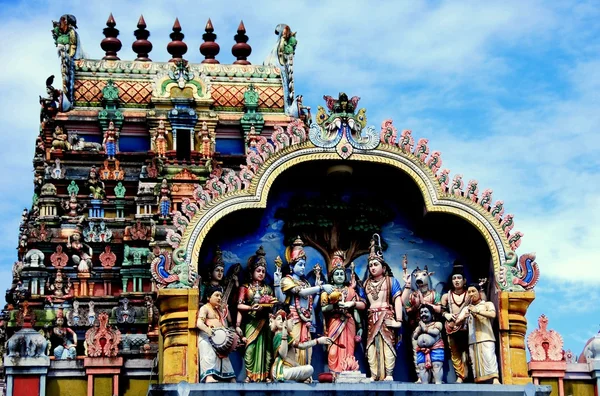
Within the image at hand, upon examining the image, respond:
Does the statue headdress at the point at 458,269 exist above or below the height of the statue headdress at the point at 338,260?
below

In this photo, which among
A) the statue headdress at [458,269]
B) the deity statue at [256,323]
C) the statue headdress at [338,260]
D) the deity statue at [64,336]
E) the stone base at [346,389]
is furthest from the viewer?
the deity statue at [64,336]

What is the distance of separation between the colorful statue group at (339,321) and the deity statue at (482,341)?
0.02 meters

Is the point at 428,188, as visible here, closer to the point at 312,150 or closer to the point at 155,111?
the point at 312,150

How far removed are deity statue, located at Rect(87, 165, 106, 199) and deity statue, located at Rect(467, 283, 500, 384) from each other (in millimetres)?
18649

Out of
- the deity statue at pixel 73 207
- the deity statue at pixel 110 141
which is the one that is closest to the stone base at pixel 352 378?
the deity statue at pixel 73 207

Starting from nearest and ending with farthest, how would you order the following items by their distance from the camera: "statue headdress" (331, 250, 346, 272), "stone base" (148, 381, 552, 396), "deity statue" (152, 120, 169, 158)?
"stone base" (148, 381, 552, 396) < "statue headdress" (331, 250, 346, 272) < "deity statue" (152, 120, 169, 158)

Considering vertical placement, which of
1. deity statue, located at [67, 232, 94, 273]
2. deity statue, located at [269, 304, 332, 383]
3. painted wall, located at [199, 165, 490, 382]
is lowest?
deity statue, located at [269, 304, 332, 383]

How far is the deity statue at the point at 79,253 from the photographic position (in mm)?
38384

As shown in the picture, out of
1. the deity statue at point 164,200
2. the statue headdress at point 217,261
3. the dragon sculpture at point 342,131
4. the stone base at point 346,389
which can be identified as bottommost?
the stone base at point 346,389

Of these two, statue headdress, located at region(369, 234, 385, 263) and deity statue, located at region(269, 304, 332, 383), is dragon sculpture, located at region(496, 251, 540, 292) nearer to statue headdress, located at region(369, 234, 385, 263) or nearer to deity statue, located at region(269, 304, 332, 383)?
statue headdress, located at region(369, 234, 385, 263)

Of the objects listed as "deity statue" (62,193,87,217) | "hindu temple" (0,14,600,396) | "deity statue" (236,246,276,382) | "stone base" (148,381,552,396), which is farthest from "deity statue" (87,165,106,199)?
"stone base" (148,381,552,396)

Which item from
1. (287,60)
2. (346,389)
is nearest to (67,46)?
(287,60)

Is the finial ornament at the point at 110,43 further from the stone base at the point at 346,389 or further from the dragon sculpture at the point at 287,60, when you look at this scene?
the stone base at the point at 346,389

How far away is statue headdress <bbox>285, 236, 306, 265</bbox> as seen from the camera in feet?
82.3
